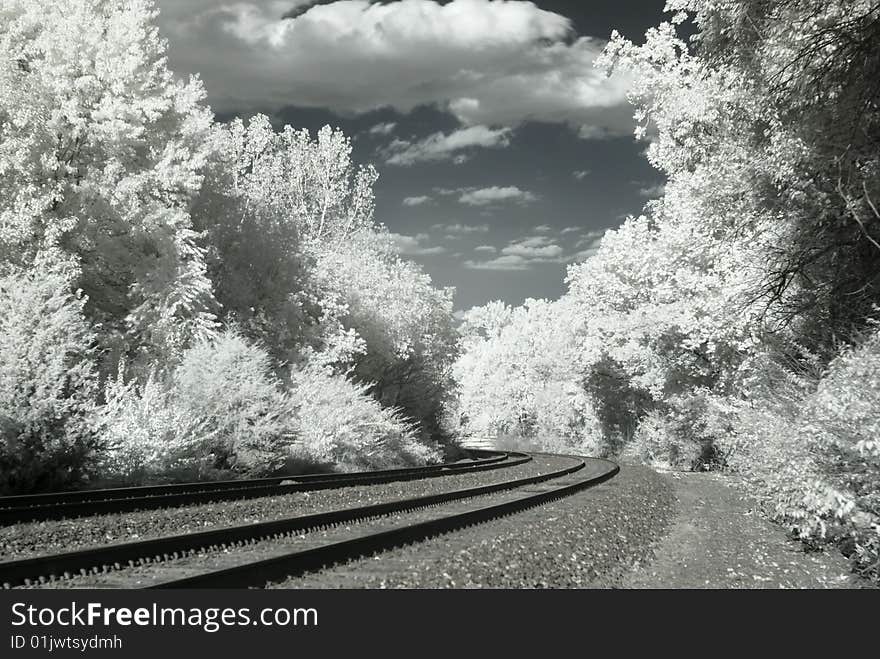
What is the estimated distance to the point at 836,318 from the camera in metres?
14.2

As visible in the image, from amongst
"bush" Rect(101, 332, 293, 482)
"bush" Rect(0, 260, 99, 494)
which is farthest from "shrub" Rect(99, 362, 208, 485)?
"bush" Rect(0, 260, 99, 494)

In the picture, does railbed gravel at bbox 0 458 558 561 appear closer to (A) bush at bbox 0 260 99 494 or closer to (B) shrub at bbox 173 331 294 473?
(A) bush at bbox 0 260 99 494

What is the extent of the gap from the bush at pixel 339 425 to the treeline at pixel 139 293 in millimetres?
83

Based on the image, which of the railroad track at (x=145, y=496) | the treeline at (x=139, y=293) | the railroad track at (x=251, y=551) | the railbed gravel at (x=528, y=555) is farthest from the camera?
the treeline at (x=139, y=293)

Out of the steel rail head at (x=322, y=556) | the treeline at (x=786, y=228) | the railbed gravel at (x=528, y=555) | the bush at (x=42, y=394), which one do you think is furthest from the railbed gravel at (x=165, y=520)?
the treeline at (x=786, y=228)

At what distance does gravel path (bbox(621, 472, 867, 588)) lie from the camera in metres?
9.96

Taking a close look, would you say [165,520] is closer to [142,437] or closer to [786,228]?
[142,437]

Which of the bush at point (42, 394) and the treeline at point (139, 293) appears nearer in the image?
the bush at point (42, 394)

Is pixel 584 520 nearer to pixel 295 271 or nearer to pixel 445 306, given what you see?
pixel 295 271

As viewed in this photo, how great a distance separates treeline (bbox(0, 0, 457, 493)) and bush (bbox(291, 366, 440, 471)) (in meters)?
0.08

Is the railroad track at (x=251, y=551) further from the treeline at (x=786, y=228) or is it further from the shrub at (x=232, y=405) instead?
the shrub at (x=232, y=405)

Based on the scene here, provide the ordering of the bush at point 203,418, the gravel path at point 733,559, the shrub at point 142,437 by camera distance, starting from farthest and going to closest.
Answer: the bush at point 203,418, the shrub at point 142,437, the gravel path at point 733,559

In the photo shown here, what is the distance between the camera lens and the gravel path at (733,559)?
9.96 m
